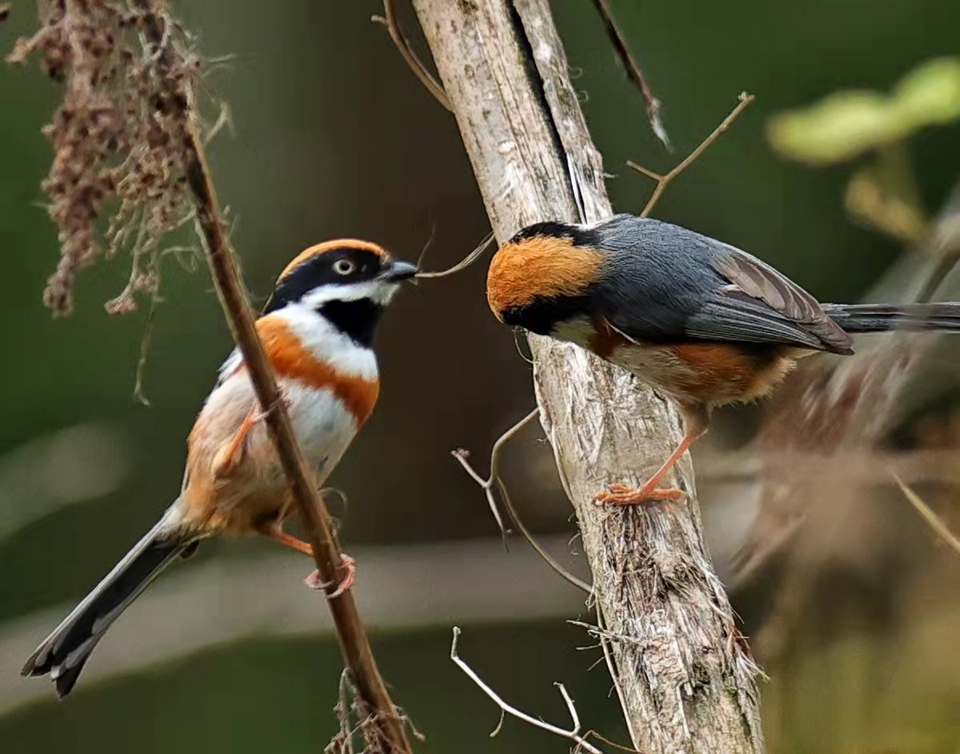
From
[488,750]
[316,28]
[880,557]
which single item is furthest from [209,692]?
[880,557]

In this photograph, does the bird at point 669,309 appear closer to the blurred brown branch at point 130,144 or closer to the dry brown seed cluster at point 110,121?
the blurred brown branch at point 130,144

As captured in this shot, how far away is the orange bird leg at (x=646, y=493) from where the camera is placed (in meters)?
2.82

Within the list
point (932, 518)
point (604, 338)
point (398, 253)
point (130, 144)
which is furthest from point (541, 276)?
point (398, 253)

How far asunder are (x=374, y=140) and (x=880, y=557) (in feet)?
15.2

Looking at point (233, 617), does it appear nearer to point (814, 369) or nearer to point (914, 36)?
point (814, 369)

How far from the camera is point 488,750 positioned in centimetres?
681

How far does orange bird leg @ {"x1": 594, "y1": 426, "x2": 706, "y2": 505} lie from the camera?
2816 mm

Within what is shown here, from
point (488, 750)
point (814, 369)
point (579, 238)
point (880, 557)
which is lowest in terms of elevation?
point (488, 750)

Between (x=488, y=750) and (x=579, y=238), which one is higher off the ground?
(x=579, y=238)

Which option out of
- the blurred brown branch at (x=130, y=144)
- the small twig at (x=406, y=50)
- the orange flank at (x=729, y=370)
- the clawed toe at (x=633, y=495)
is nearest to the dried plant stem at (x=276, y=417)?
the blurred brown branch at (x=130, y=144)

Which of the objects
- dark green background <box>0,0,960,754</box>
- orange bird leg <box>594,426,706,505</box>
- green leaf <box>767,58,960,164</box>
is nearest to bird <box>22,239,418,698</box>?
orange bird leg <box>594,426,706,505</box>

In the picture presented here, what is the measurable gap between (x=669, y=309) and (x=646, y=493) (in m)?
0.54

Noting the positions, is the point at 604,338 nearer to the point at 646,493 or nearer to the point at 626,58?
the point at 646,493

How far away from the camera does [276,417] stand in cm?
226
